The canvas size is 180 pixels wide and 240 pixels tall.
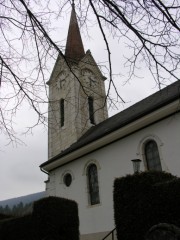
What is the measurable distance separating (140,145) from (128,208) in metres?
4.46

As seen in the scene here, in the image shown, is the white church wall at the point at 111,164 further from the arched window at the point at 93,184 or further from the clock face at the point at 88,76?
the clock face at the point at 88,76

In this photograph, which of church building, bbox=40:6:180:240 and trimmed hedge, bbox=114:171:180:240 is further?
church building, bbox=40:6:180:240

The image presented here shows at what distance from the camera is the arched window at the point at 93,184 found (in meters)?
15.5

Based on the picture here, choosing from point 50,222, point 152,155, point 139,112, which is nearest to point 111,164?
point 152,155

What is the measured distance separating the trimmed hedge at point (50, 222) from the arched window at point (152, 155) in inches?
140

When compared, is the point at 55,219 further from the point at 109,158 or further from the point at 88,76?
the point at 88,76

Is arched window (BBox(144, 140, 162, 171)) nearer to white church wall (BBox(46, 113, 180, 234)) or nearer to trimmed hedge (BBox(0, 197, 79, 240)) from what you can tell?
white church wall (BBox(46, 113, 180, 234))

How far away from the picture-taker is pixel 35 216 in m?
12.2

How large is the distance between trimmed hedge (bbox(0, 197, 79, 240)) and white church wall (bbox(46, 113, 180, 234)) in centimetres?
228

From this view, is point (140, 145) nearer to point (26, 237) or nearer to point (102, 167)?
point (102, 167)

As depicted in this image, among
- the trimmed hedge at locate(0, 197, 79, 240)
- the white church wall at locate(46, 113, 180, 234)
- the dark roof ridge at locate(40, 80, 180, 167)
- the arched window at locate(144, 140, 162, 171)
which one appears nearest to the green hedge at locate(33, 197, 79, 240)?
the trimmed hedge at locate(0, 197, 79, 240)

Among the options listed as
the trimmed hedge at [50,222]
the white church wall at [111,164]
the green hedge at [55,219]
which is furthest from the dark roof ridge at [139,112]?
the green hedge at [55,219]

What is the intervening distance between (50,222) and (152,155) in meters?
4.97

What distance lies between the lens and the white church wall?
12.7 meters
